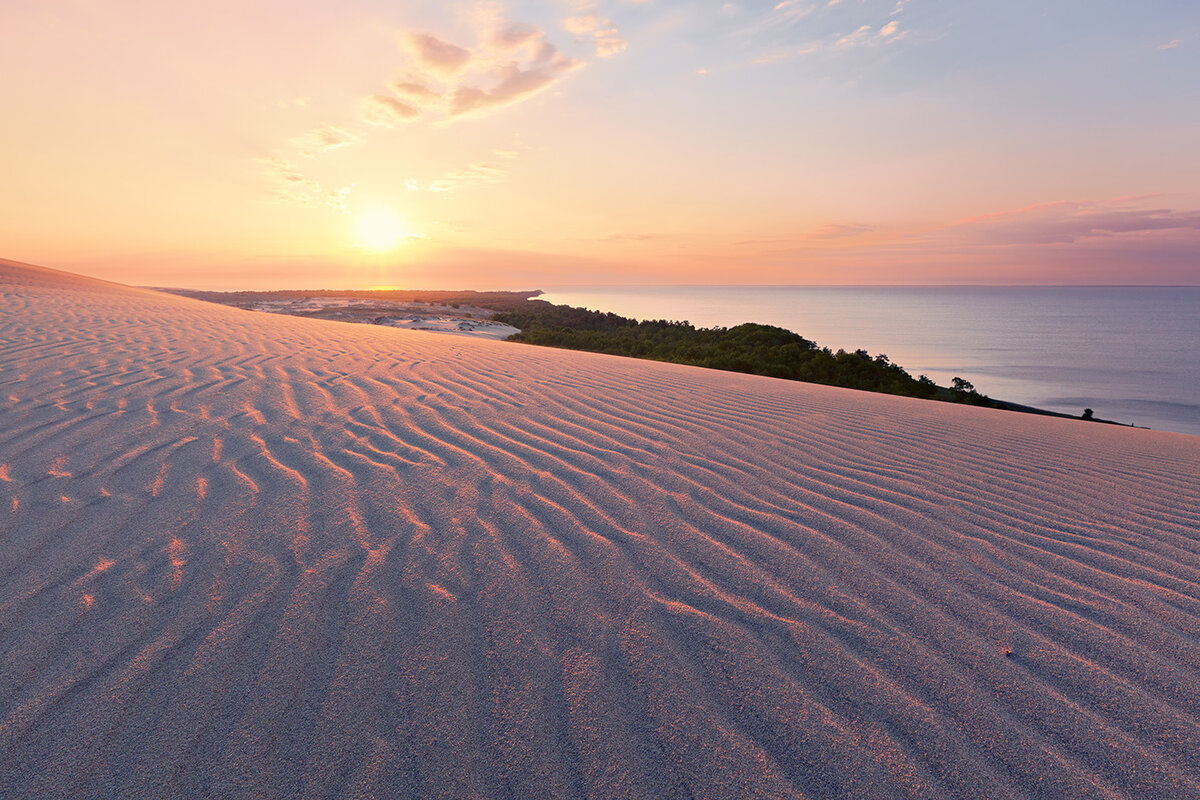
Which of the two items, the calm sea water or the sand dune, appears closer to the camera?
the sand dune

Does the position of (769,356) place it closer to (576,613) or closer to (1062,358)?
(576,613)

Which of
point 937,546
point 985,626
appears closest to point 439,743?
point 985,626

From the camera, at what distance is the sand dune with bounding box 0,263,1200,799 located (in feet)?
4.78

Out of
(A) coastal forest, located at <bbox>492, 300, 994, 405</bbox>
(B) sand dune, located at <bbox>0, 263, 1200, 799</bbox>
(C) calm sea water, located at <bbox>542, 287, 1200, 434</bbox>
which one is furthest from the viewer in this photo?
(C) calm sea water, located at <bbox>542, 287, 1200, 434</bbox>

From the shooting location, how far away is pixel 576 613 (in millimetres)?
2018

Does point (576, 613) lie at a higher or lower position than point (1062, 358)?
lower

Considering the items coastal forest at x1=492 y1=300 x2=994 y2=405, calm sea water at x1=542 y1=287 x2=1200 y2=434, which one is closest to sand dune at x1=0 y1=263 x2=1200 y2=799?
coastal forest at x1=492 y1=300 x2=994 y2=405

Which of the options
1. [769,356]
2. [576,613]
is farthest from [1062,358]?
[576,613]

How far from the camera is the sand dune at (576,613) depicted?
57.3 inches

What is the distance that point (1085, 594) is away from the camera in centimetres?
225

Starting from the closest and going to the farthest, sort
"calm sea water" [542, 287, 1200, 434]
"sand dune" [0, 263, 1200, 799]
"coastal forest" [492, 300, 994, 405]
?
"sand dune" [0, 263, 1200, 799], "coastal forest" [492, 300, 994, 405], "calm sea water" [542, 287, 1200, 434]

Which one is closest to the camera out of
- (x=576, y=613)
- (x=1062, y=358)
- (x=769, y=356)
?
(x=576, y=613)

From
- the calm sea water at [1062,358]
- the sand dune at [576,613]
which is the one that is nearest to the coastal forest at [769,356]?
the sand dune at [576,613]

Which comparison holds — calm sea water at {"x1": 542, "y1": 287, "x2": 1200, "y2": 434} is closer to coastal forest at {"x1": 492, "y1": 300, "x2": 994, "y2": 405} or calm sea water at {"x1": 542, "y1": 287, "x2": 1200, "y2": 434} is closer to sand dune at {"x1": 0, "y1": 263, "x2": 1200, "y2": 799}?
coastal forest at {"x1": 492, "y1": 300, "x2": 994, "y2": 405}
